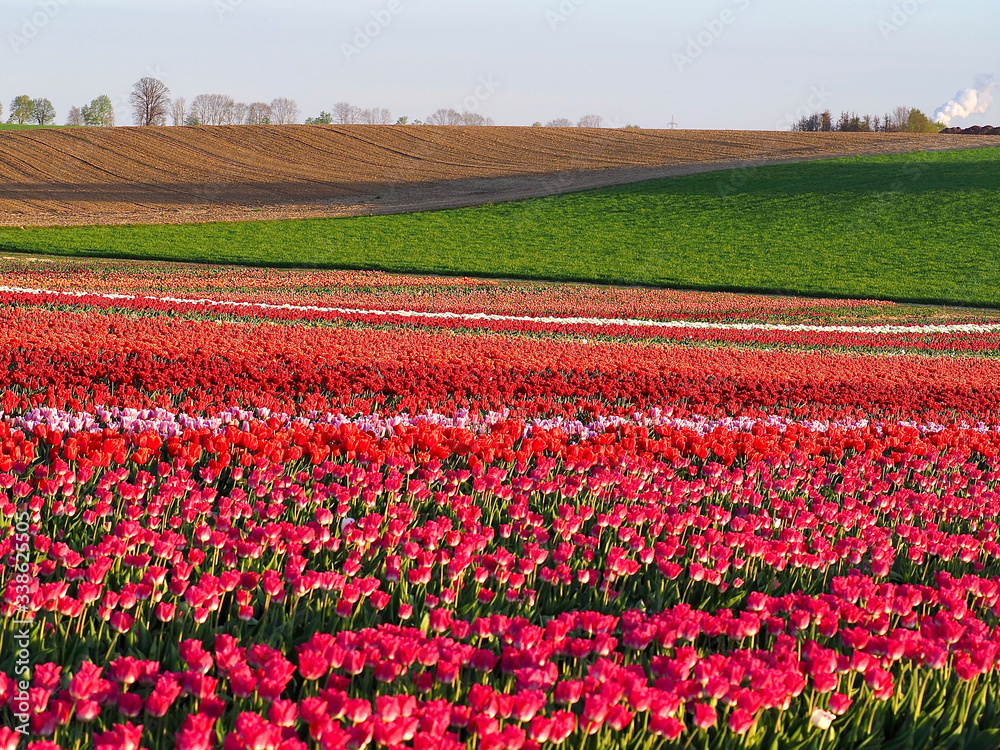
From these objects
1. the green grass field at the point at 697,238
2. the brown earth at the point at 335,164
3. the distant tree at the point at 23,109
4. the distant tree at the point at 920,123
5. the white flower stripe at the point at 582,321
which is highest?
the distant tree at the point at 23,109

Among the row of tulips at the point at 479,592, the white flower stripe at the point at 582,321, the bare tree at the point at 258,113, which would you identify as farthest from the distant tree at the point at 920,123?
the row of tulips at the point at 479,592

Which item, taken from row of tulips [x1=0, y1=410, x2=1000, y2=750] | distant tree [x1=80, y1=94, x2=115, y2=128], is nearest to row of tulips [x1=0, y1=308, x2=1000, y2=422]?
row of tulips [x1=0, y1=410, x2=1000, y2=750]

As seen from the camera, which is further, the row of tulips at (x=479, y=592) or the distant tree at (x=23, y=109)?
the distant tree at (x=23, y=109)

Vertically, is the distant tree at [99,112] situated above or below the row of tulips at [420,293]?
above

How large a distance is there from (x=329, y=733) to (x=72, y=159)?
6719 centimetres

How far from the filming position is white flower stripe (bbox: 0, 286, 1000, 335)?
1872 cm

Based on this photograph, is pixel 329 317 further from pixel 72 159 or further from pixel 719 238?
pixel 72 159

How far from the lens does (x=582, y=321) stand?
21.5 meters

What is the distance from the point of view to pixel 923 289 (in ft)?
115

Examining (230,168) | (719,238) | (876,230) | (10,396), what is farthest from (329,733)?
(230,168)

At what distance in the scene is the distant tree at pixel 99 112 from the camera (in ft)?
436

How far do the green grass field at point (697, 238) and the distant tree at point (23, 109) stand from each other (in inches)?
4593

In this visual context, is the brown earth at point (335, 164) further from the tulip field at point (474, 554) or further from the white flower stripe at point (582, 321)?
the tulip field at point (474, 554)

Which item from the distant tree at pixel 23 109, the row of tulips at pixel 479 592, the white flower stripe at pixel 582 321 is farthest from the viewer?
the distant tree at pixel 23 109
